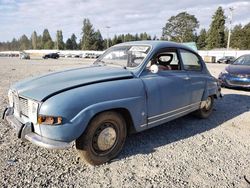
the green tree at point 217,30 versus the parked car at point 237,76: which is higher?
the green tree at point 217,30

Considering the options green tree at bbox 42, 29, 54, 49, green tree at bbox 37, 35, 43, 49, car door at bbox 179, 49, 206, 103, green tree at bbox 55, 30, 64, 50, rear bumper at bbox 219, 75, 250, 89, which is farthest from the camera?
green tree at bbox 37, 35, 43, 49

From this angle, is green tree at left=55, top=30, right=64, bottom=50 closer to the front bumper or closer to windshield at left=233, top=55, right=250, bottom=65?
windshield at left=233, top=55, right=250, bottom=65

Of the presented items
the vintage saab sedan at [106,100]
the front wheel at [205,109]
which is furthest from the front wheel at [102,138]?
the front wheel at [205,109]

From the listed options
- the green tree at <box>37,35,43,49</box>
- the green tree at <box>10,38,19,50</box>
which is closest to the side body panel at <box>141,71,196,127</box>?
the green tree at <box>37,35,43,49</box>

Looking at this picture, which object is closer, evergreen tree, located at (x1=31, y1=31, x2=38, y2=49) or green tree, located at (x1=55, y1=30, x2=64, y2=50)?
green tree, located at (x1=55, y1=30, x2=64, y2=50)

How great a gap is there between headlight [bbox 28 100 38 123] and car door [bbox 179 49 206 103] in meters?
3.00

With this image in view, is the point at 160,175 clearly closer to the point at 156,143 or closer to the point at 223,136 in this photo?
the point at 156,143

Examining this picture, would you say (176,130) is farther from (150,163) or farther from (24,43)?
(24,43)

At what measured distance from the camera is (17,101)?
11.4 ft

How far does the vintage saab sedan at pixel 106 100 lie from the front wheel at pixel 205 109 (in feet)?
2.15

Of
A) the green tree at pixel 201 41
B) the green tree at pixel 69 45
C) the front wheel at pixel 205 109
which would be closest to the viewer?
the front wheel at pixel 205 109

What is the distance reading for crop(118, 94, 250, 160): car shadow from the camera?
404 cm

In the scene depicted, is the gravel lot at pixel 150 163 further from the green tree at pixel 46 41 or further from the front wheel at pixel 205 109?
the green tree at pixel 46 41

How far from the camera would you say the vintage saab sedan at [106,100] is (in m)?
2.96
